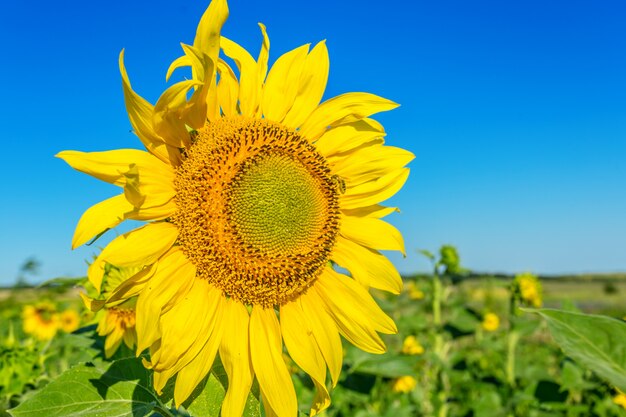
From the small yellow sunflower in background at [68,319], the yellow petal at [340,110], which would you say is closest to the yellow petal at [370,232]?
the yellow petal at [340,110]

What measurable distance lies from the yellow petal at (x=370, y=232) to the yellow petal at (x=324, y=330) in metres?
0.29

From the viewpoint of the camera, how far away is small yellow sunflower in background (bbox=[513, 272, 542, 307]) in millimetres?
6422

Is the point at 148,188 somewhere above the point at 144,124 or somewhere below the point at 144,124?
below

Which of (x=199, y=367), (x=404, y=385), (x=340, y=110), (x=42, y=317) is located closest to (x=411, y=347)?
(x=404, y=385)

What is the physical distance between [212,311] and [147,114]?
0.65 m

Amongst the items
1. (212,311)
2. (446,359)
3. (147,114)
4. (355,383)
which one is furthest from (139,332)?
(446,359)

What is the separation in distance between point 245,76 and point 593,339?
4.47ft

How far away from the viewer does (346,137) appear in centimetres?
239

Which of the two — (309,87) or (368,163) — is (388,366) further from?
(309,87)

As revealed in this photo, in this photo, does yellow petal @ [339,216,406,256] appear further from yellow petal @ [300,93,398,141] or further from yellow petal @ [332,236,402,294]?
yellow petal @ [300,93,398,141]

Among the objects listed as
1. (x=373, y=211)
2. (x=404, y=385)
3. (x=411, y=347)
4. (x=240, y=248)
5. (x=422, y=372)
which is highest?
(x=373, y=211)

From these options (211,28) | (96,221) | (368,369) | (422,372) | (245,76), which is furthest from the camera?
(422,372)

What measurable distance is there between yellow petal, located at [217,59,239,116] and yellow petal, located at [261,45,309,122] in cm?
13

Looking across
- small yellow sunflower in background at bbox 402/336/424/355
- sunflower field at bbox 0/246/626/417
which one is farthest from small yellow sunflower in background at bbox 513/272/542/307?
small yellow sunflower in background at bbox 402/336/424/355
